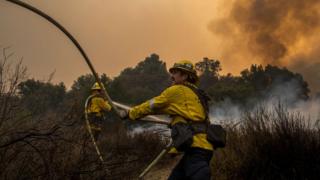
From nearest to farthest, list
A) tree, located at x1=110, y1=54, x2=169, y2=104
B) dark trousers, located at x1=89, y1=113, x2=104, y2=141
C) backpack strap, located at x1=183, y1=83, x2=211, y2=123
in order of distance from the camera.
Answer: backpack strap, located at x1=183, y1=83, x2=211, y2=123
dark trousers, located at x1=89, y1=113, x2=104, y2=141
tree, located at x1=110, y1=54, x2=169, y2=104

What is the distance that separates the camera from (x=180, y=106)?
5727 mm

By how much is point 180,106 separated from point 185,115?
11cm

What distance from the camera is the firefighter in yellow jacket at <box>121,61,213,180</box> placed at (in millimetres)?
5539

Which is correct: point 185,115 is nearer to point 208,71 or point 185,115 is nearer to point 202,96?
point 202,96

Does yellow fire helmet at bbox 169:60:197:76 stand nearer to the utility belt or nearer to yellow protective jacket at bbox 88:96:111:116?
the utility belt

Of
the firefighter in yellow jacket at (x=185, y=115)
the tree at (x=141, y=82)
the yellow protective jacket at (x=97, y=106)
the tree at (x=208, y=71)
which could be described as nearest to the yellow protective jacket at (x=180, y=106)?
the firefighter in yellow jacket at (x=185, y=115)

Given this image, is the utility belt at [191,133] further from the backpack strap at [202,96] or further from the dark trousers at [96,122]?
the dark trousers at [96,122]

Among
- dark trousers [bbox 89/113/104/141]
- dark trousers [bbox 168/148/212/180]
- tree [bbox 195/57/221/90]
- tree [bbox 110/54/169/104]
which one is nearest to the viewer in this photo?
dark trousers [bbox 168/148/212/180]

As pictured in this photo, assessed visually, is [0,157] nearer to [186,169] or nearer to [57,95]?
[186,169]

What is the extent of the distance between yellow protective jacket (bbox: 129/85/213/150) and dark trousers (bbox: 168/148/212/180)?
91mm

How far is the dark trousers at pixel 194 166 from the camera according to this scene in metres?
5.48

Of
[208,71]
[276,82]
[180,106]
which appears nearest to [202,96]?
[180,106]

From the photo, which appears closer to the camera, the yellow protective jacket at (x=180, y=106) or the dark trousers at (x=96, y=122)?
the yellow protective jacket at (x=180, y=106)

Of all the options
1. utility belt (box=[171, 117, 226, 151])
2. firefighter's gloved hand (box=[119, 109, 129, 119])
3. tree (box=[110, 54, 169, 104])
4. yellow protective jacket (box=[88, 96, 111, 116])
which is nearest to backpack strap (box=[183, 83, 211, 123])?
utility belt (box=[171, 117, 226, 151])
